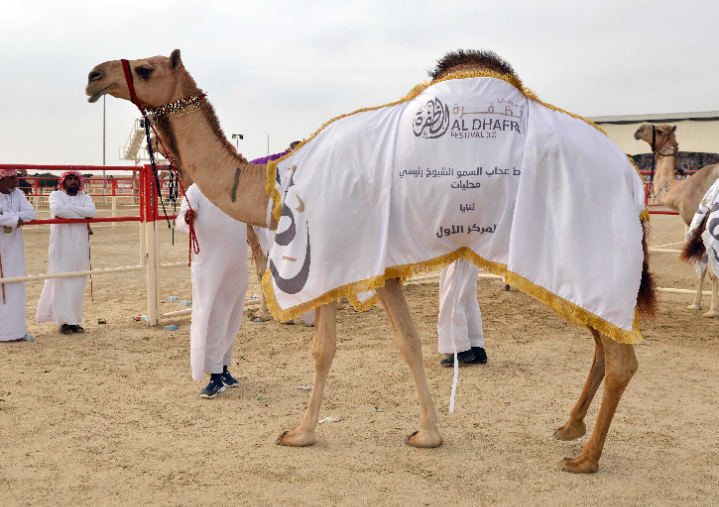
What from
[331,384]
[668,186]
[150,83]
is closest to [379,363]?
[331,384]

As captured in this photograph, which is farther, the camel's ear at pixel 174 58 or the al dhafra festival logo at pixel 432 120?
the camel's ear at pixel 174 58

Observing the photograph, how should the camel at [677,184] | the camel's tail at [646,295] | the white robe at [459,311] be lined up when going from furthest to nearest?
1. the camel at [677,184]
2. the white robe at [459,311]
3. the camel's tail at [646,295]

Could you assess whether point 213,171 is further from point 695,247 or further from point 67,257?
point 695,247

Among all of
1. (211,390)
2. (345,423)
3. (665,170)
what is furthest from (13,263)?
(665,170)

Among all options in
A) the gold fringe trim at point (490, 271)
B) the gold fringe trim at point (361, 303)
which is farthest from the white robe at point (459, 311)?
the gold fringe trim at point (490, 271)

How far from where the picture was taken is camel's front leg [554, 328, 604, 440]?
3.85m

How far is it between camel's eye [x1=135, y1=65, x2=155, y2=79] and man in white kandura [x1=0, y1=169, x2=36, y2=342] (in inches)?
145

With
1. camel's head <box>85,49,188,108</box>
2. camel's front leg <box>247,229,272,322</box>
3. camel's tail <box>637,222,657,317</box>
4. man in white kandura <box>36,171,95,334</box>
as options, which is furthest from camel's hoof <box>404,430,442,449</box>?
man in white kandura <box>36,171,95,334</box>

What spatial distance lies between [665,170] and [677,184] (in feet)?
1.66

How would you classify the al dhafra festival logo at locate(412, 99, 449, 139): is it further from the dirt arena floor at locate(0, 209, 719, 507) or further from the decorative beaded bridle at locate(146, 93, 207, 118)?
the dirt arena floor at locate(0, 209, 719, 507)

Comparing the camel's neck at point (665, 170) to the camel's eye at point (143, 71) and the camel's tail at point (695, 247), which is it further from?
the camel's eye at point (143, 71)

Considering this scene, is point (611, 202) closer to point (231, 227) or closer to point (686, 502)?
point (686, 502)

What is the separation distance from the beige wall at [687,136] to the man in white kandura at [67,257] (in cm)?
3402

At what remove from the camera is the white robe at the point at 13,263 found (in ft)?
21.1
